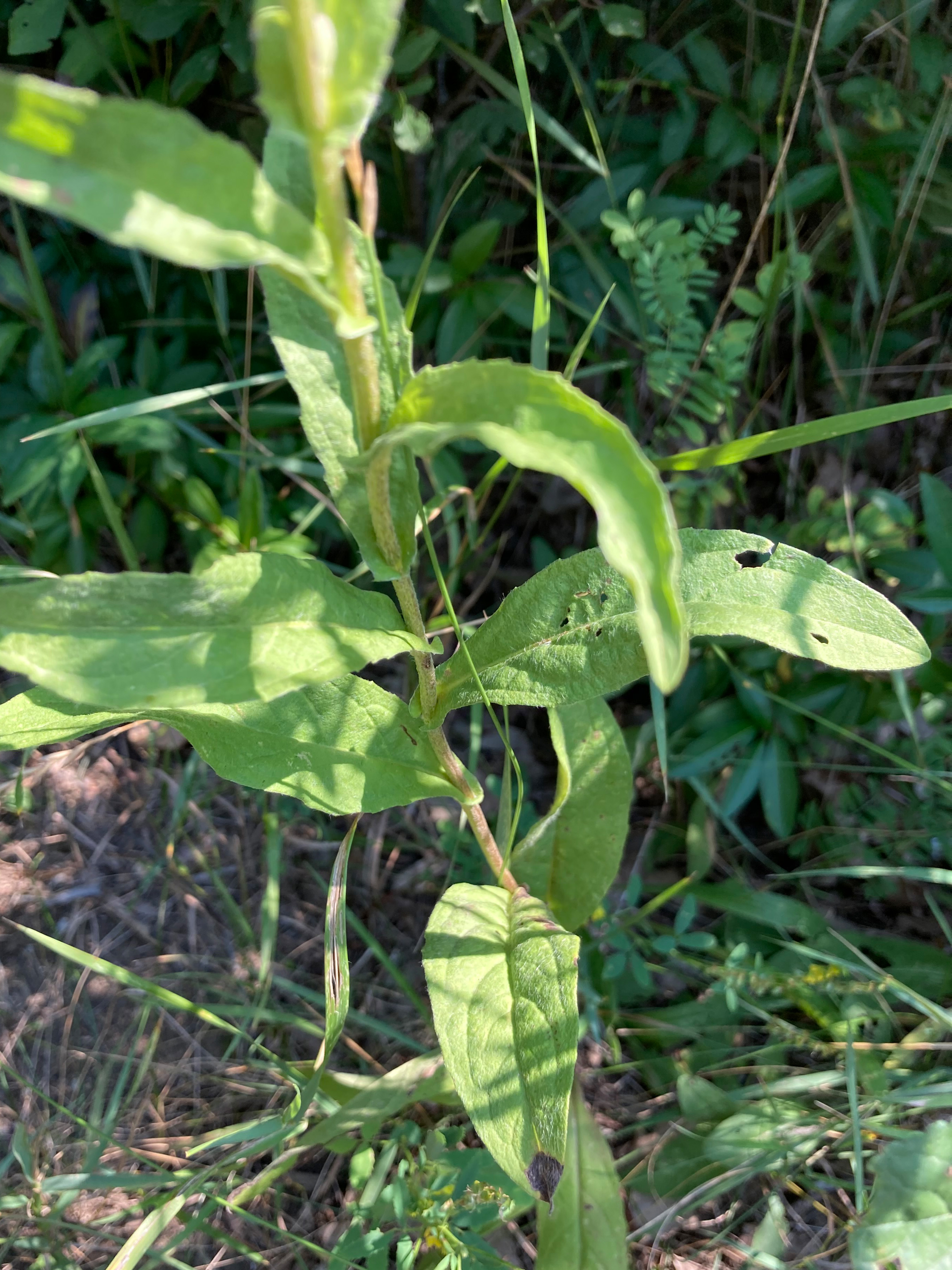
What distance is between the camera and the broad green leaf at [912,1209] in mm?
1567

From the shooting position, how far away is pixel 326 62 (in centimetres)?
67

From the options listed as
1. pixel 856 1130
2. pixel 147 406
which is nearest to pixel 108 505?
pixel 147 406

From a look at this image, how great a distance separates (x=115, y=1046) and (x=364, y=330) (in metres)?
2.08

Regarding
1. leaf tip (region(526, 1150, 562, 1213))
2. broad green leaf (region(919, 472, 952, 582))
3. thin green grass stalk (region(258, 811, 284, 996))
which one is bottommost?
thin green grass stalk (region(258, 811, 284, 996))

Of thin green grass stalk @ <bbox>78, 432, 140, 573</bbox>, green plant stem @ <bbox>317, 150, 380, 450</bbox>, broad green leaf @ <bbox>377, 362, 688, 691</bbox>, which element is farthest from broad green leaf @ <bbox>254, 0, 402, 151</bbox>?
thin green grass stalk @ <bbox>78, 432, 140, 573</bbox>

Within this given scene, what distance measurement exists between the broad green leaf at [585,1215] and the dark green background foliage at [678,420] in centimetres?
15

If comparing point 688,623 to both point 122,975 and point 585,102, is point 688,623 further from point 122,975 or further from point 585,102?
point 585,102

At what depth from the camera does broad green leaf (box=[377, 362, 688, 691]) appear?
0.67 m

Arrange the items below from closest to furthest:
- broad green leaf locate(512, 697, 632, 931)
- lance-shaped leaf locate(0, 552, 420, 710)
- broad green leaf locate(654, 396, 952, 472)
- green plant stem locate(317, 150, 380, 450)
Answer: green plant stem locate(317, 150, 380, 450) → lance-shaped leaf locate(0, 552, 420, 710) → broad green leaf locate(654, 396, 952, 472) → broad green leaf locate(512, 697, 632, 931)

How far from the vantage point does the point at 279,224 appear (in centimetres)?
71

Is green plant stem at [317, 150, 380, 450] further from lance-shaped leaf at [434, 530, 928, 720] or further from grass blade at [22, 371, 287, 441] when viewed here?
grass blade at [22, 371, 287, 441]

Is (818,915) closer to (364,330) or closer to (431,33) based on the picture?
(364,330)

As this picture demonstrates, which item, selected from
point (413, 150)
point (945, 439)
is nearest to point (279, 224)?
point (413, 150)

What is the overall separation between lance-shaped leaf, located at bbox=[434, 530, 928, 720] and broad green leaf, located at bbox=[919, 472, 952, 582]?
0.90 meters
